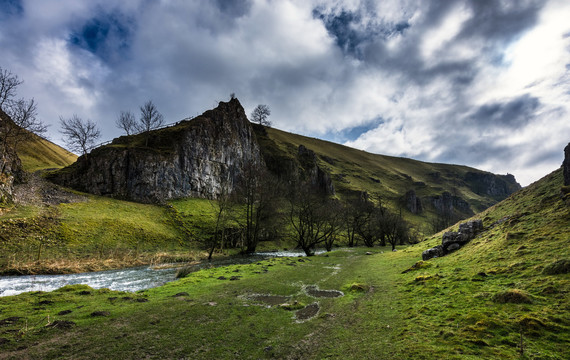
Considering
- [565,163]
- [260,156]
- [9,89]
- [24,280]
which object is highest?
[260,156]

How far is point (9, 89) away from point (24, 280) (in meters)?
35.8

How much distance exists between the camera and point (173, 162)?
7406 cm

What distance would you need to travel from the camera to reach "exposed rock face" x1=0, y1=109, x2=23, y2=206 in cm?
3441

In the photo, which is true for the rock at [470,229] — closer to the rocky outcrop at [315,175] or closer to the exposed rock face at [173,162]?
the exposed rock face at [173,162]

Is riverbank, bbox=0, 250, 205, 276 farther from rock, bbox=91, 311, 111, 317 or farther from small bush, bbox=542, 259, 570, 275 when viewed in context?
small bush, bbox=542, 259, 570, 275

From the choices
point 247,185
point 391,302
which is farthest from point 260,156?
point 391,302

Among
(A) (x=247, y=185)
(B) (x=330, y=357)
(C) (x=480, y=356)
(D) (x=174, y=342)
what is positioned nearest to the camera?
(C) (x=480, y=356)

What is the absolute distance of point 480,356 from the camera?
6645mm

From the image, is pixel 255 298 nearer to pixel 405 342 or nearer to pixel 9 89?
pixel 405 342

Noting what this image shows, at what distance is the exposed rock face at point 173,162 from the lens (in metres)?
62.9

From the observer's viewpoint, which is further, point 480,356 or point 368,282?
point 368,282

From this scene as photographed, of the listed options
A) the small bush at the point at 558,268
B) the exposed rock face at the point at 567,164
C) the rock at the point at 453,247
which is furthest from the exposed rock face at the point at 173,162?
the small bush at the point at 558,268

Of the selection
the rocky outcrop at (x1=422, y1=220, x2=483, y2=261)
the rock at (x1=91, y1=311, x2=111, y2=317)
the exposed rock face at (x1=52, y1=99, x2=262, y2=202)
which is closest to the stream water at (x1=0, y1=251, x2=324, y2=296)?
the rock at (x1=91, y1=311, x2=111, y2=317)

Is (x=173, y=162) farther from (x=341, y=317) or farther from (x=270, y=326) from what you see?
(x=341, y=317)
